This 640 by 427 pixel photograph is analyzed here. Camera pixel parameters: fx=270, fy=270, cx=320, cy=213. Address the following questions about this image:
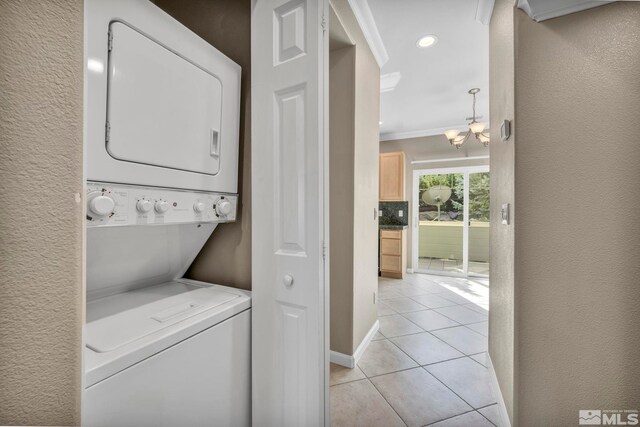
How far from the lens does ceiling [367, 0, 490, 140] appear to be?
6.81ft

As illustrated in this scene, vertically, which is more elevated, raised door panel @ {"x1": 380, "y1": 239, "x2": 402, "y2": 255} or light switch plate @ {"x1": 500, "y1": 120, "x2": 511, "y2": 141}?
light switch plate @ {"x1": 500, "y1": 120, "x2": 511, "y2": 141}

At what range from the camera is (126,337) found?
842mm

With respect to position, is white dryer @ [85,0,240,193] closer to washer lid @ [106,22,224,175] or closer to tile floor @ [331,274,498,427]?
washer lid @ [106,22,224,175]

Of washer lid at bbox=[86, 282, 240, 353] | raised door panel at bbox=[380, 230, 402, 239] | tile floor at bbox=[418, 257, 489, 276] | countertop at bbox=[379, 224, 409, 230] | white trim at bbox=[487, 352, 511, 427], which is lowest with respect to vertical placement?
white trim at bbox=[487, 352, 511, 427]

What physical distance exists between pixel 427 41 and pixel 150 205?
8.73 feet

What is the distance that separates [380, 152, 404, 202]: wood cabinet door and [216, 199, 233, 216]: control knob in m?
4.25

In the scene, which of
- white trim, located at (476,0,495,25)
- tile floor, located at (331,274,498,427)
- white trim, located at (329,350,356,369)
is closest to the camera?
tile floor, located at (331,274,498,427)

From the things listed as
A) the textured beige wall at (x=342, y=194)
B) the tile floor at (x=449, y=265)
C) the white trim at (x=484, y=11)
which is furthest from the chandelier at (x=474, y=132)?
the tile floor at (x=449, y=265)

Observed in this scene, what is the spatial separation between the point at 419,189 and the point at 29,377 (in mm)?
5546

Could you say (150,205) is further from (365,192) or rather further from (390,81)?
(390,81)

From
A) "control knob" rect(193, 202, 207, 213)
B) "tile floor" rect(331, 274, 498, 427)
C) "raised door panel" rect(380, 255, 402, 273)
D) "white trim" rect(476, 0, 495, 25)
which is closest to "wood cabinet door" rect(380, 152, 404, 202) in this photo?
"raised door panel" rect(380, 255, 402, 273)

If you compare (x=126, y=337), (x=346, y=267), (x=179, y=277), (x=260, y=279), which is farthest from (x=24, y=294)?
(x=346, y=267)

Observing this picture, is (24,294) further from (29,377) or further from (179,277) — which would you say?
(179,277)

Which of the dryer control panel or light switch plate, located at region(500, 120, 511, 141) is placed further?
light switch plate, located at region(500, 120, 511, 141)
